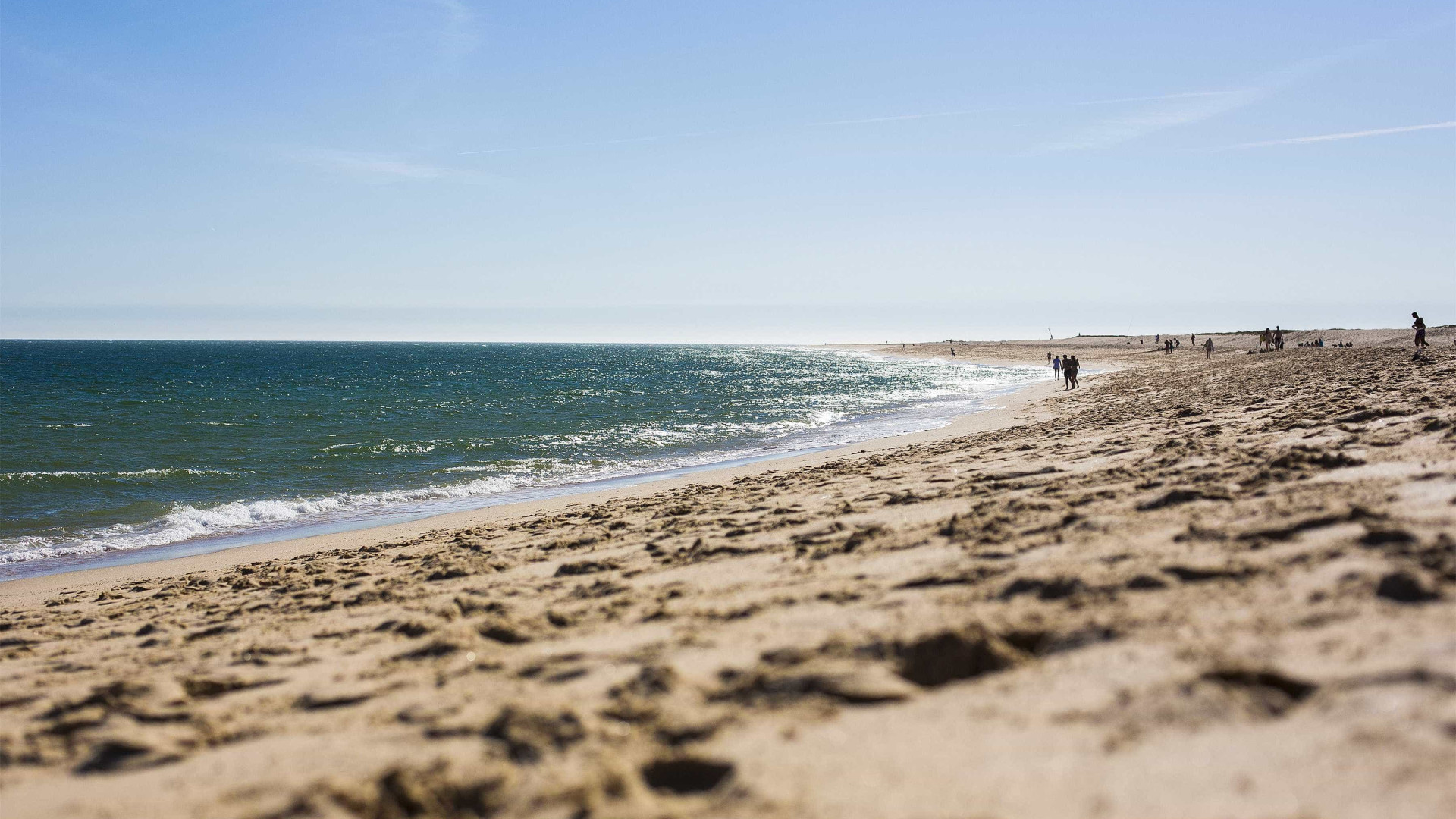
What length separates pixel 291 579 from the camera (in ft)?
24.3

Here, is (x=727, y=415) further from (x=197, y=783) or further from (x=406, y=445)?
(x=197, y=783)

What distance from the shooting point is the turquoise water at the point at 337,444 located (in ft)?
43.0

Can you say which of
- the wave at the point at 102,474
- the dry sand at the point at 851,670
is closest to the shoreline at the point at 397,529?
the dry sand at the point at 851,670

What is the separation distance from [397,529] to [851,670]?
377 inches

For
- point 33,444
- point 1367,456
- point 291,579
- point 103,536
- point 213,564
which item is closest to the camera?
point 1367,456

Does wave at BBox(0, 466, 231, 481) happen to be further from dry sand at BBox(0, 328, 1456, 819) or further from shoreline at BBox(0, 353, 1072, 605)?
dry sand at BBox(0, 328, 1456, 819)

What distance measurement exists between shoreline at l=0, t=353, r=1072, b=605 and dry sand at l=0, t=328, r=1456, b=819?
8.45 feet

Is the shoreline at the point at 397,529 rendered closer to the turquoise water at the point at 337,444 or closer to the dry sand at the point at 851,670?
the turquoise water at the point at 337,444

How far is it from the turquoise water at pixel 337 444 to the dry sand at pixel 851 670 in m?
6.66

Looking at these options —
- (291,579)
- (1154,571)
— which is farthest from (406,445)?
(1154,571)

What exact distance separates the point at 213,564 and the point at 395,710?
25.3ft

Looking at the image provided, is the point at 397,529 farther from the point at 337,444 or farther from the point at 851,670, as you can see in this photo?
the point at 337,444

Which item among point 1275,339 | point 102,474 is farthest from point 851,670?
point 1275,339

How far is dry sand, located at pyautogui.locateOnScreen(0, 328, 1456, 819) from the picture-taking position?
225cm
